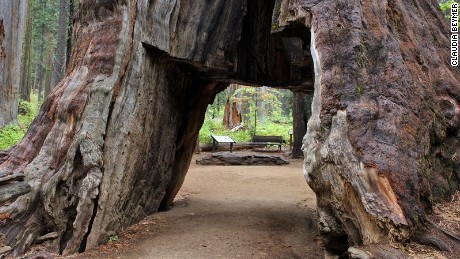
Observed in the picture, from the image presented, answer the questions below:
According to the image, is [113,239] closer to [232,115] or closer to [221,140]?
[221,140]

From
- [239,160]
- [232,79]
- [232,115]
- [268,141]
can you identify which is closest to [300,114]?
[239,160]

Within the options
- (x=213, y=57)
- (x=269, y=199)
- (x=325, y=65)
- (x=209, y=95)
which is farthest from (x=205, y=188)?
(x=325, y=65)

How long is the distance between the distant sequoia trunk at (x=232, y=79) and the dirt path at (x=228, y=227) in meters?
0.48

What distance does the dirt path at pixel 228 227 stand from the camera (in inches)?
212

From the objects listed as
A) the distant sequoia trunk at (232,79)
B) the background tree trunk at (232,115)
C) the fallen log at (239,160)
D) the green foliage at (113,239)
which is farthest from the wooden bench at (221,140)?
the green foliage at (113,239)

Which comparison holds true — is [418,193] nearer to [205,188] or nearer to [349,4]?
[349,4]

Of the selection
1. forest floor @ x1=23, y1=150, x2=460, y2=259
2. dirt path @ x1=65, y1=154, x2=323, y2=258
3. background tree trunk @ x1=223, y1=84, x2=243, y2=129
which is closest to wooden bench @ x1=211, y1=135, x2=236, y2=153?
dirt path @ x1=65, y1=154, x2=323, y2=258

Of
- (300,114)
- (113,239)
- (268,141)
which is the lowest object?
(113,239)

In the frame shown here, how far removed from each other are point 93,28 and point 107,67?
881mm

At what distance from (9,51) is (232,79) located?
25.0 feet

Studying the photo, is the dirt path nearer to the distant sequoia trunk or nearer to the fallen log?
the distant sequoia trunk

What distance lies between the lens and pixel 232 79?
319 inches

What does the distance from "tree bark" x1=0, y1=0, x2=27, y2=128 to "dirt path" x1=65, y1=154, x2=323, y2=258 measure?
6317 mm

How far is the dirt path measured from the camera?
5383 mm
